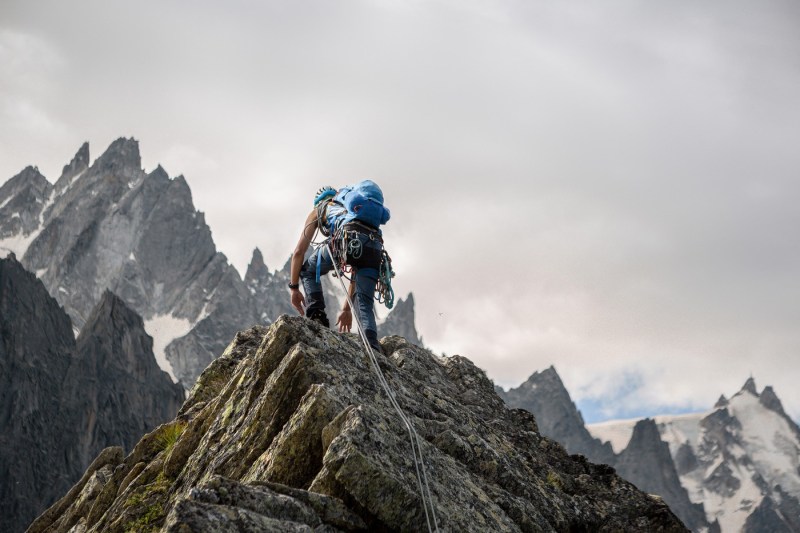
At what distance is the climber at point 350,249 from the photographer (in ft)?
42.3

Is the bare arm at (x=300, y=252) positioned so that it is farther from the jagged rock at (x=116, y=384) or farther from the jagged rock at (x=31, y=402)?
the jagged rock at (x=116, y=384)

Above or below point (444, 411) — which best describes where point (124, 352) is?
above

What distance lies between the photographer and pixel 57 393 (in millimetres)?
157750

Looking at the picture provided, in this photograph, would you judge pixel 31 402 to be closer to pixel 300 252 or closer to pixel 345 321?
pixel 345 321

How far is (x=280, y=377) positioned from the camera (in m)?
9.70

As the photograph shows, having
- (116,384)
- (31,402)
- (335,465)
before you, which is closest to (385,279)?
(335,465)

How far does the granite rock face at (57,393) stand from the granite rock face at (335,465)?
12818 cm

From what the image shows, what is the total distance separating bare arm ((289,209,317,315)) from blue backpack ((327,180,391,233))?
12.7 inches

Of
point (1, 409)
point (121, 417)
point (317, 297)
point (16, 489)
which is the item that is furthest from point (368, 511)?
point (121, 417)

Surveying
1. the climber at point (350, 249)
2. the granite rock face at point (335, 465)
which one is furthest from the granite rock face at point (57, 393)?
the granite rock face at point (335, 465)

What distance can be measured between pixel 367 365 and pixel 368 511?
3282 mm

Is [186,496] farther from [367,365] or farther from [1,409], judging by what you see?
[1,409]

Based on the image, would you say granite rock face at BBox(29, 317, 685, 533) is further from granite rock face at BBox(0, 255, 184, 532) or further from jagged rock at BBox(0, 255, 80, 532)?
jagged rock at BBox(0, 255, 80, 532)

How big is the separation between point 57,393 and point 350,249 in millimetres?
159869
